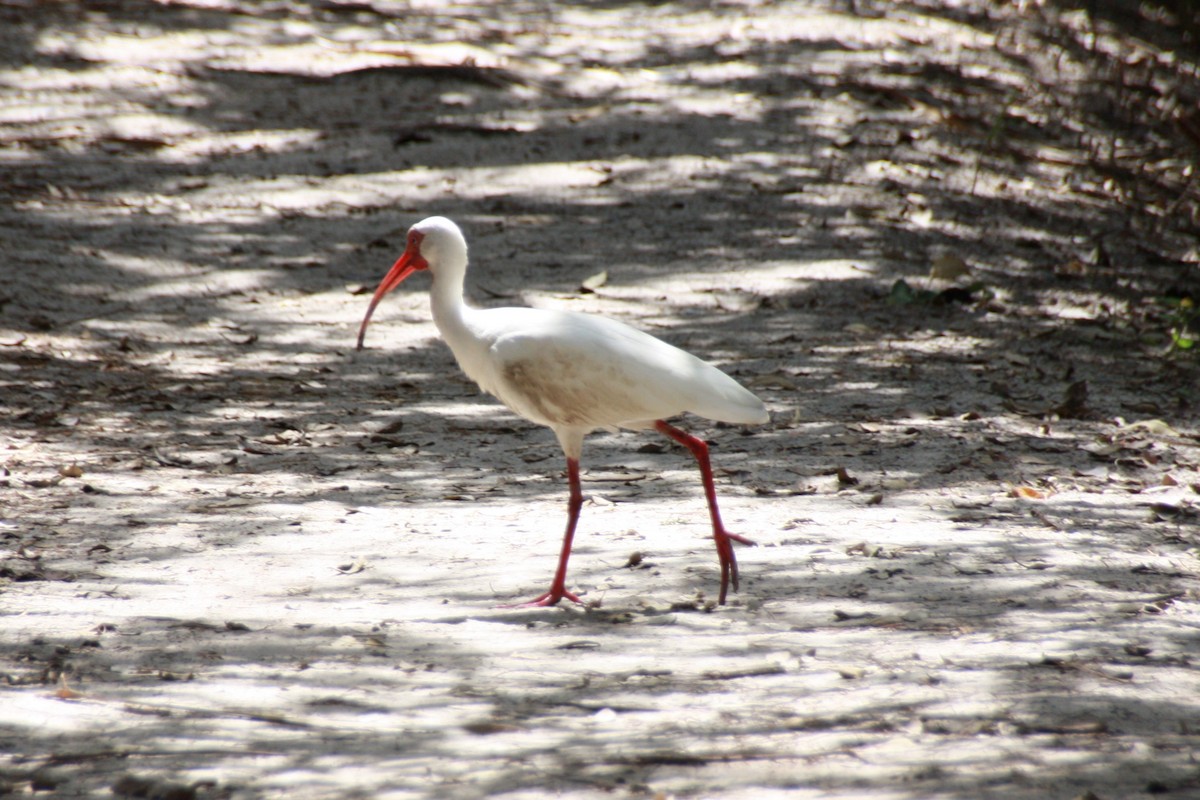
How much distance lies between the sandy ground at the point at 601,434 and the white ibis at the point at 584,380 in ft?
1.16

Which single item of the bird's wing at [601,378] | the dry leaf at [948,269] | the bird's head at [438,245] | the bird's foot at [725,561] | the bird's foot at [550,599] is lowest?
the bird's foot at [550,599]

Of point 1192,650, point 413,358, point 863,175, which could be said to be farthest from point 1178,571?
point 863,175

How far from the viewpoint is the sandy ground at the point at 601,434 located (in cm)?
323

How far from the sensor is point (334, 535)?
15.9 feet

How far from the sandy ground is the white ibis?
353 mm

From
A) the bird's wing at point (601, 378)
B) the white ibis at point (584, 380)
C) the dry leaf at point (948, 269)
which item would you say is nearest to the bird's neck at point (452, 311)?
the white ibis at point (584, 380)

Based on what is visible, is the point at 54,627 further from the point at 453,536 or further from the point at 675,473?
the point at 675,473

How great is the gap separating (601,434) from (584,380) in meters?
1.95

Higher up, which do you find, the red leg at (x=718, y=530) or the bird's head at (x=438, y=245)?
the bird's head at (x=438, y=245)

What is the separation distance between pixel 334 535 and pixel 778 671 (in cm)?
187

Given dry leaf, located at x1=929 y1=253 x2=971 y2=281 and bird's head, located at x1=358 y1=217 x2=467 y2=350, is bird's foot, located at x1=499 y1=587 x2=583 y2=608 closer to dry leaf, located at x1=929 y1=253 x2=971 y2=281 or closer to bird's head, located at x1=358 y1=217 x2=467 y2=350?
bird's head, located at x1=358 y1=217 x2=467 y2=350

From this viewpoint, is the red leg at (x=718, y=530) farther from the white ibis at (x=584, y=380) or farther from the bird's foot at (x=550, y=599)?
the bird's foot at (x=550, y=599)

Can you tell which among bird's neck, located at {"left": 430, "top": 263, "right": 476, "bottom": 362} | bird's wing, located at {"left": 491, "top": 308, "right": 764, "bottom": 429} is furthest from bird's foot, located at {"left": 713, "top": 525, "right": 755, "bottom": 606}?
bird's neck, located at {"left": 430, "top": 263, "right": 476, "bottom": 362}

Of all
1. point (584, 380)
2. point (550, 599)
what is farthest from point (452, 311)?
point (550, 599)
